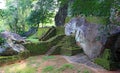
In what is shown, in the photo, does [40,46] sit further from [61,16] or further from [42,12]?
[42,12]

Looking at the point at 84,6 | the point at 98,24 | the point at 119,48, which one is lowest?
the point at 119,48

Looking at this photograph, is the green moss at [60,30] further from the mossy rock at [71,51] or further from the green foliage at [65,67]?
the green foliage at [65,67]

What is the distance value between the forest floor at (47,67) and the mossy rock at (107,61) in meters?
0.54

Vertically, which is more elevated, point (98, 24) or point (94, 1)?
point (94, 1)

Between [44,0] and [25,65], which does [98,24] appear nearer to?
[25,65]

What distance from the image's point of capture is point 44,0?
2580 centimetres

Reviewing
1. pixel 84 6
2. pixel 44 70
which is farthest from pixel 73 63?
pixel 84 6

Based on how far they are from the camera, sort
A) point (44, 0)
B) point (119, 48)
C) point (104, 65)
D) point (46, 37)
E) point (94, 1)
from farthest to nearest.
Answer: point (44, 0), point (46, 37), point (119, 48), point (104, 65), point (94, 1)

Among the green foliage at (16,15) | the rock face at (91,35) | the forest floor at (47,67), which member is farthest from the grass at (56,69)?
the green foliage at (16,15)

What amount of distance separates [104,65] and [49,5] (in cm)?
1457

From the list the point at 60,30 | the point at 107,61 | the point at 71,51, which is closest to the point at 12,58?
the point at 71,51

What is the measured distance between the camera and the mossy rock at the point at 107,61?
42.7ft

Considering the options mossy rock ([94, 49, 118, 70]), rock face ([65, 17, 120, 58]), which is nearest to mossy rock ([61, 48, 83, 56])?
rock face ([65, 17, 120, 58])

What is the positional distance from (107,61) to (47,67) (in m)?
3.69
